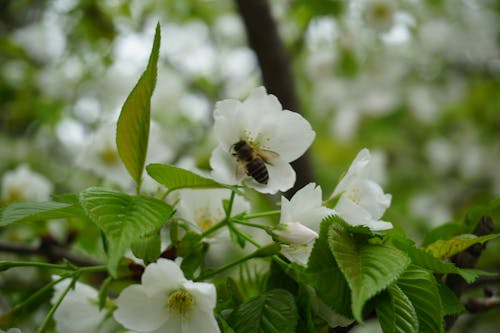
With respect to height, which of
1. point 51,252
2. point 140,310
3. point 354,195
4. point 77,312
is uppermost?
point 354,195

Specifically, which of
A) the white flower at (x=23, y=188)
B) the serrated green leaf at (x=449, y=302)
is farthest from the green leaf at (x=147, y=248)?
the white flower at (x=23, y=188)

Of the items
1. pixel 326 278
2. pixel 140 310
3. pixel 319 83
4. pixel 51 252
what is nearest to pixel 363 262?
pixel 326 278

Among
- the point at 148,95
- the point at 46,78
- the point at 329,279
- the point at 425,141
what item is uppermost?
the point at 148,95

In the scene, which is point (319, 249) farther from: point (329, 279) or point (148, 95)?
point (148, 95)

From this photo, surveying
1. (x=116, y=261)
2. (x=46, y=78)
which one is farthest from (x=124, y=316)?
(x=46, y=78)

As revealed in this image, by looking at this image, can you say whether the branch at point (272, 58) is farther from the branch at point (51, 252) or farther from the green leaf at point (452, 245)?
the green leaf at point (452, 245)

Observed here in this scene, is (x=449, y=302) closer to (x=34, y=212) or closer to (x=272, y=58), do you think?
(x=34, y=212)
